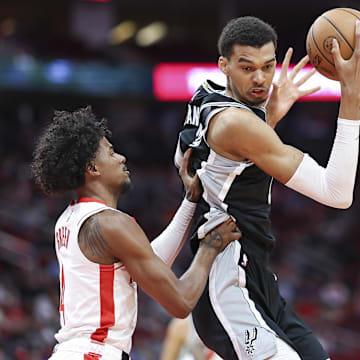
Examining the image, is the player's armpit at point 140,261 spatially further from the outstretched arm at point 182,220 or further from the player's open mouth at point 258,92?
the player's open mouth at point 258,92

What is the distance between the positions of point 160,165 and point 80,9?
11.5 ft

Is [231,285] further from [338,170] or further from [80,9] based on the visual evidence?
[80,9]

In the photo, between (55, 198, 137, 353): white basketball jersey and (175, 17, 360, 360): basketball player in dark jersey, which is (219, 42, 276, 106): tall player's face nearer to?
(175, 17, 360, 360): basketball player in dark jersey

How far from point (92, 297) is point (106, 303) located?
60 mm

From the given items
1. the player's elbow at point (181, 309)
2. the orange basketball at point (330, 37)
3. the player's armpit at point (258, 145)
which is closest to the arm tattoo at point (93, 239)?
the player's elbow at point (181, 309)

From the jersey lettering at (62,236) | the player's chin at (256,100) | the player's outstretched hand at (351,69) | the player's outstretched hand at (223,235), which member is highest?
the player's outstretched hand at (351,69)

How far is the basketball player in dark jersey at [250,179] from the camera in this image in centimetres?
280

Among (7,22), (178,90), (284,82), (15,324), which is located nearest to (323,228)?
(178,90)

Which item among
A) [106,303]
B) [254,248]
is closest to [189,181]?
[254,248]

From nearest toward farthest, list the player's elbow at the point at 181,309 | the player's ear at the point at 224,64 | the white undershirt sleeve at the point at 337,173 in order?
the white undershirt sleeve at the point at 337,173, the player's elbow at the point at 181,309, the player's ear at the point at 224,64

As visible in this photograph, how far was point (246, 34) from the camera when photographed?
118 inches

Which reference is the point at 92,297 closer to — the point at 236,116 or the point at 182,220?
the point at 182,220

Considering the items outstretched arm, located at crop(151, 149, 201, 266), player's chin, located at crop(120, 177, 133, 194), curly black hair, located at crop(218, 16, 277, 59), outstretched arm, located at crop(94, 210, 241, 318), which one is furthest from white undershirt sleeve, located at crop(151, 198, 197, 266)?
curly black hair, located at crop(218, 16, 277, 59)

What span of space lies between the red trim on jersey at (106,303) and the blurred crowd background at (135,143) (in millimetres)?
5171
